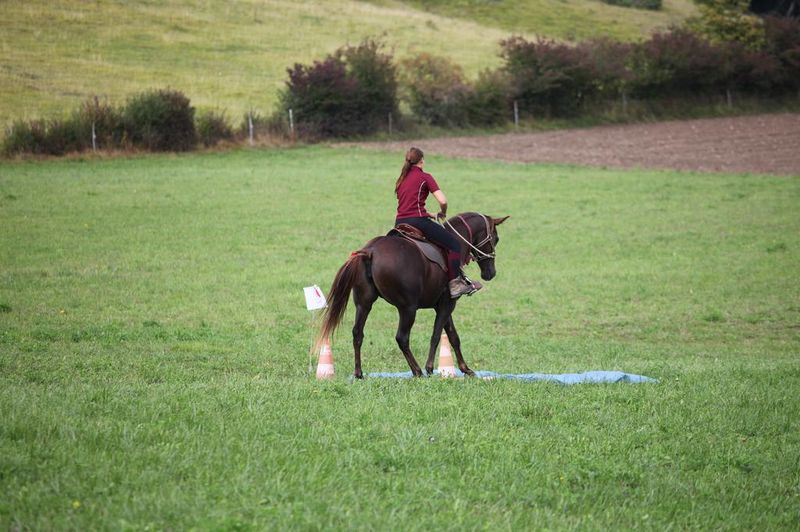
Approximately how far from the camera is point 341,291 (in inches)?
512

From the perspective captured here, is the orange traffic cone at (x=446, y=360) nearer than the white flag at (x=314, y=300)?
No

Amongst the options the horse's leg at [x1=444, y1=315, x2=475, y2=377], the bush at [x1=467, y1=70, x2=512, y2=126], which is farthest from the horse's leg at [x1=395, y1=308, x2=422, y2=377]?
the bush at [x1=467, y1=70, x2=512, y2=126]

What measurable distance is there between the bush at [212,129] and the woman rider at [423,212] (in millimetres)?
36311

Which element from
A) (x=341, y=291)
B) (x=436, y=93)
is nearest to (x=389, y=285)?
(x=341, y=291)

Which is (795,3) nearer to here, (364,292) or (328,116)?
(328,116)

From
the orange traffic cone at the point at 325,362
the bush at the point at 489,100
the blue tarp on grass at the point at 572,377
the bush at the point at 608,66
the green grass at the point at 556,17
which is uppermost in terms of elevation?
the green grass at the point at 556,17

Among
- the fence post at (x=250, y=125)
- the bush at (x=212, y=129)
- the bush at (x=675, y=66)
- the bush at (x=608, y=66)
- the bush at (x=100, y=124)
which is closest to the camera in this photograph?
the bush at (x=100, y=124)

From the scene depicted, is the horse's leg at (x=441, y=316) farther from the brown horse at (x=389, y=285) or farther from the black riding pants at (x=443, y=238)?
the black riding pants at (x=443, y=238)

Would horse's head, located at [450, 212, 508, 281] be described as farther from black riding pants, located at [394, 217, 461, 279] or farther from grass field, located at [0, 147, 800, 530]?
grass field, located at [0, 147, 800, 530]

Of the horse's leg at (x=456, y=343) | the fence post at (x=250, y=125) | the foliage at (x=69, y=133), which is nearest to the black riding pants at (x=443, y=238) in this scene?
the horse's leg at (x=456, y=343)

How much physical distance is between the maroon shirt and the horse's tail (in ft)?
3.82

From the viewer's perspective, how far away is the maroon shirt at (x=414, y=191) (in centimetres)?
1373

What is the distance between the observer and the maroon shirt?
1373 cm

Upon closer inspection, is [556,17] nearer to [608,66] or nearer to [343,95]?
[608,66]
